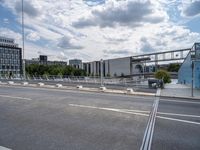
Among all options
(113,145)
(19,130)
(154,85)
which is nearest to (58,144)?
(113,145)

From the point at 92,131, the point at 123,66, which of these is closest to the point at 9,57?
the point at 123,66

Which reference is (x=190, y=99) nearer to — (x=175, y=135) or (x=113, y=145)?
(x=175, y=135)

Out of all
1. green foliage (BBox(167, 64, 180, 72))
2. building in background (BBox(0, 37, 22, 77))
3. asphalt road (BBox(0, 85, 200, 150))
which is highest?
building in background (BBox(0, 37, 22, 77))

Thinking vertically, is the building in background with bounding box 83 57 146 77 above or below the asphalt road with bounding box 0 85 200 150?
above

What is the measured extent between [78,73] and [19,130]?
8868cm

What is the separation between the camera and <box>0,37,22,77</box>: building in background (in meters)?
127

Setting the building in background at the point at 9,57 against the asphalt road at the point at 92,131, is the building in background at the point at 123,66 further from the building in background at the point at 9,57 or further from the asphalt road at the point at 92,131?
the asphalt road at the point at 92,131

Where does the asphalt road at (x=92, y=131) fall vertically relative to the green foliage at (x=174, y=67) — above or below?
below

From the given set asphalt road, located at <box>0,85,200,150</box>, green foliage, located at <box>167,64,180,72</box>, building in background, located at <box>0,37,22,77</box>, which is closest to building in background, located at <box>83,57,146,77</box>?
green foliage, located at <box>167,64,180,72</box>

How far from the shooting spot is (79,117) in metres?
8.31

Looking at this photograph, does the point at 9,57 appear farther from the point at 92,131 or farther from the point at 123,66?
the point at 92,131

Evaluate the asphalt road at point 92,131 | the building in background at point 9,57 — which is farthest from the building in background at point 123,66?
the asphalt road at point 92,131

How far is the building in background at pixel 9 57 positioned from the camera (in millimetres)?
126975

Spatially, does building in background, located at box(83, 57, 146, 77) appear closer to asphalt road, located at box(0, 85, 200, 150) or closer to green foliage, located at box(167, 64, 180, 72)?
green foliage, located at box(167, 64, 180, 72)
